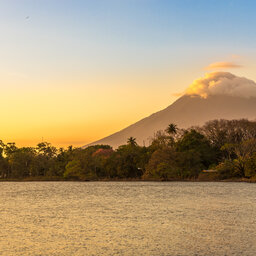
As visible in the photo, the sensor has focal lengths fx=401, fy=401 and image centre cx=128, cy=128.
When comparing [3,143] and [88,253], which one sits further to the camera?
[3,143]

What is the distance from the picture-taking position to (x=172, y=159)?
122 meters

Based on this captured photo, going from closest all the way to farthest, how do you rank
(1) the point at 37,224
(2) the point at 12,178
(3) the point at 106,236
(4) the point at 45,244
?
(4) the point at 45,244 < (3) the point at 106,236 < (1) the point at 37,224 < (2) the point at 12,178

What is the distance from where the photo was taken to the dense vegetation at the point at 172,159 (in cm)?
11744

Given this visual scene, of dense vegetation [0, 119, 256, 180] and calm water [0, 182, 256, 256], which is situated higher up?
dense vegetation [0, 119, 256, 180]

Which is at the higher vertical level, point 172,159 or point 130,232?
point 172,159

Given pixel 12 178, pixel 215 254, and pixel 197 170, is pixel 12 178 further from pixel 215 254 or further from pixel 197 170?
pixel 215 254

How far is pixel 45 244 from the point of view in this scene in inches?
1040

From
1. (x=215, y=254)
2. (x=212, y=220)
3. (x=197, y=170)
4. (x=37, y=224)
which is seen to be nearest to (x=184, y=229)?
(x=212, y=220)

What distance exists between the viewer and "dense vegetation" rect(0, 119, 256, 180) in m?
117

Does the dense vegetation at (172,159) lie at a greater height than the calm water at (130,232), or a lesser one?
greater

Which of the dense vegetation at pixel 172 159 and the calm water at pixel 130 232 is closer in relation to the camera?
the calm water at pixel 130 232

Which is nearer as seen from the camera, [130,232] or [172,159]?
[130,232]

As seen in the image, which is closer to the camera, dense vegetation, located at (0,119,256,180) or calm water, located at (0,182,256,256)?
calm water, located at (0,182,256,256)

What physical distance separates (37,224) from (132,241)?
12258 mm
